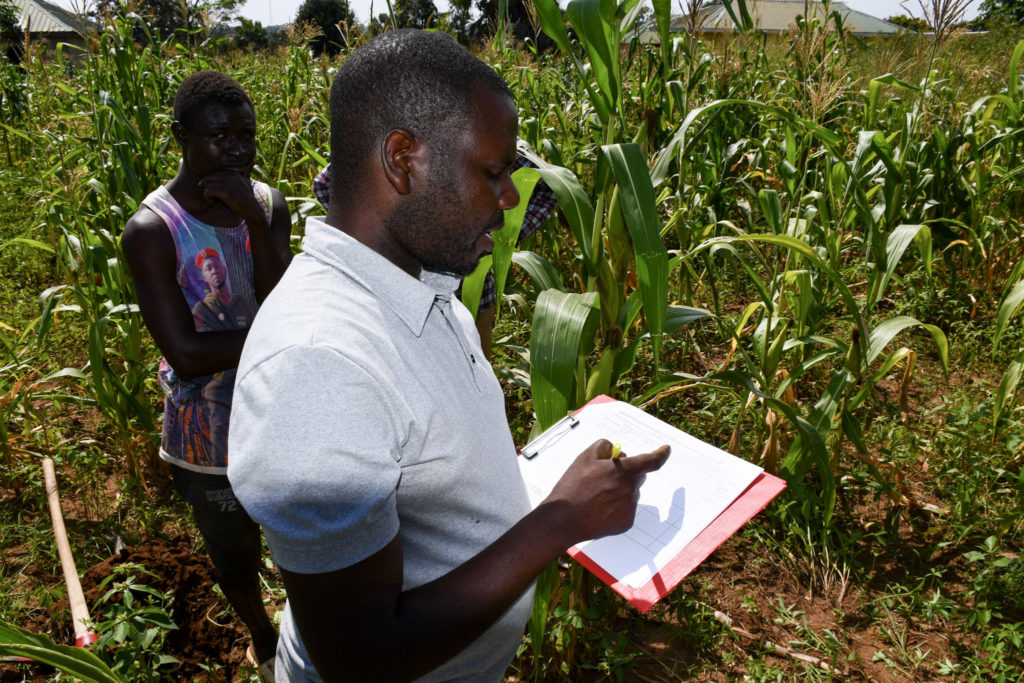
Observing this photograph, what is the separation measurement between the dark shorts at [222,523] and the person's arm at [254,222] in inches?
20.0

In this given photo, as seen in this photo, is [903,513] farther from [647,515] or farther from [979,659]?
[647,515]

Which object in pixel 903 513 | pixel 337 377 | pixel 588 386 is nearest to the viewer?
pixel 337 377

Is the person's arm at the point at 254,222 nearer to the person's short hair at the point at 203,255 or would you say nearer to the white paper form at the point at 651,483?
the person's short hair at the point at 203,255

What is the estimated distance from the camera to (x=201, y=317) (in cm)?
170

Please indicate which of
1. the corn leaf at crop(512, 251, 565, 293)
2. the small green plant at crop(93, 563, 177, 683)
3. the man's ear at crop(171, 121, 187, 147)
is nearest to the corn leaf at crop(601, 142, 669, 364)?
the corn leaf at crop(512, 251, 565, 293)

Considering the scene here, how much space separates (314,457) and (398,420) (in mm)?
107

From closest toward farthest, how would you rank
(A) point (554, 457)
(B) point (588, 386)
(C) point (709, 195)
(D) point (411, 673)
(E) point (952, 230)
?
1. (D) point (411, 673)
2. (A) point (554, 457)
3. (B) point (588, 386)
4. (C) point (709, 195)
5. (E) point (952, 230)

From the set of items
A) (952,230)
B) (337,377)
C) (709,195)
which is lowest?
(952,230)

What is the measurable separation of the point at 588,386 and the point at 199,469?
1.03 m

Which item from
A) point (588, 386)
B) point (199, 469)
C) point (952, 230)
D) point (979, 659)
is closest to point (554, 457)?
point (588, 386)

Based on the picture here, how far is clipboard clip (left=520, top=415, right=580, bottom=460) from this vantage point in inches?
52.8

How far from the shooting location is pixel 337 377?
676mm

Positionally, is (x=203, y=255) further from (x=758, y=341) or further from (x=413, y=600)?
(x=758, y=341)

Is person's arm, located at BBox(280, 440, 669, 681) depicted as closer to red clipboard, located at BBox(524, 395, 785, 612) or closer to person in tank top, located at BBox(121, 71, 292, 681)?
red clipboard, located at BBox(524, 395, 785, 612)
